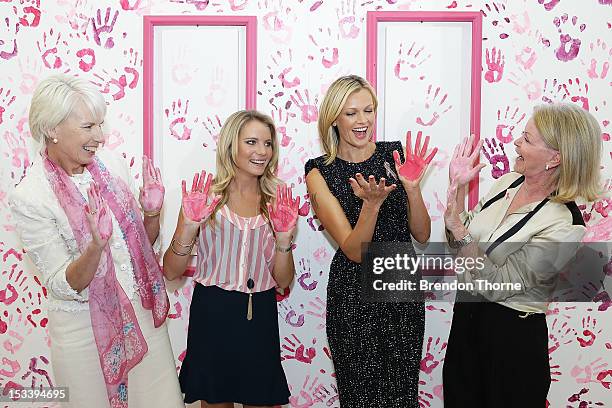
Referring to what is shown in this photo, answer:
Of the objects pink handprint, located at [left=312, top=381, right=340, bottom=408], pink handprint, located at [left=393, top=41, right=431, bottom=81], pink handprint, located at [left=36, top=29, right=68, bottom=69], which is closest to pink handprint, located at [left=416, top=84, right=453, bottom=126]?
pink handprint, located at [left=393, top=41, right=431, bottom=81]

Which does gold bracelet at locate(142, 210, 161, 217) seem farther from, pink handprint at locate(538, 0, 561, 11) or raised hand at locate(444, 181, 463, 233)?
pink handprint at locate(538, 0, 561, 11)

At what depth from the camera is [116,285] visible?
236cm

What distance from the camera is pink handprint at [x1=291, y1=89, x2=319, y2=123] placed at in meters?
2.91

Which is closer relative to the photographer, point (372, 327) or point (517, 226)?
point (517, 226)

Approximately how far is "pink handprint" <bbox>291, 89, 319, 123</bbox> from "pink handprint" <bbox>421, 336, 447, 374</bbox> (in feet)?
3.73

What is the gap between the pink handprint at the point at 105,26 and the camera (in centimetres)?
289

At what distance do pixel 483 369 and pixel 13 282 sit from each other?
2084mm

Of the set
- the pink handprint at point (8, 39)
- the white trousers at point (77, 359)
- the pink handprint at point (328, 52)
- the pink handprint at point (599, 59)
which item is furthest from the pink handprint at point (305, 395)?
the pink handprint at point (8, 39)

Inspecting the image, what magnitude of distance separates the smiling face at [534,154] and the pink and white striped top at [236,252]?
3.29ft

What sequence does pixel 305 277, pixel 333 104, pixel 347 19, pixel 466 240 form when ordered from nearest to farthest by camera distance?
1. pixel 466 240
2. pixel 333 104
3. pixel 347 19
4. pixel 305 277

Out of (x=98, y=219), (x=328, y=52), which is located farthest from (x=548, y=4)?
(x=98, y=219)

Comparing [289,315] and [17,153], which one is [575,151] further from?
[17,153]

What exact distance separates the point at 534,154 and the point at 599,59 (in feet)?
2.91

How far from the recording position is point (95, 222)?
216cm
